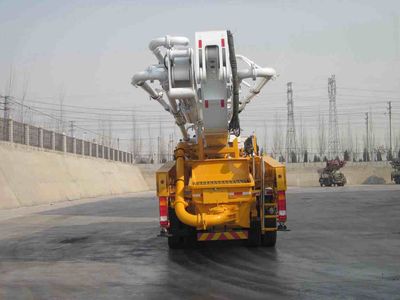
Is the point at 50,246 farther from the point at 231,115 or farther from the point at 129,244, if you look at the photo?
the point at 231,115

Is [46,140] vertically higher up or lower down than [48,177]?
higher up

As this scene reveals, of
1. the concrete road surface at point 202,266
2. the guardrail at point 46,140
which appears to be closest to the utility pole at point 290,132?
the guardrail at point 46,140

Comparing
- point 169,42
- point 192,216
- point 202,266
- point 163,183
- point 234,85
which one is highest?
point 169,42

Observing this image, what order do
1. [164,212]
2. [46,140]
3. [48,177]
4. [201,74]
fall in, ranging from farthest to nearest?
[46,140] < [48,177] < [164,212] < [201,74]

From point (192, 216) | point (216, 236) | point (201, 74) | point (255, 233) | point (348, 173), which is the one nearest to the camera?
point (201, 74)

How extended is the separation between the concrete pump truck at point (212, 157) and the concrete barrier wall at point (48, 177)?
19.6 meters

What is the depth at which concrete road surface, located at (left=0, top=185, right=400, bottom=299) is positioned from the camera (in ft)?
25.5

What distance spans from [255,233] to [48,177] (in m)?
27.5

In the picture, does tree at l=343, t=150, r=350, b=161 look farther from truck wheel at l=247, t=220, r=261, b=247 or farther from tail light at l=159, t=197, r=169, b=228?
tail light at l=159, t=197, r=169, b=228

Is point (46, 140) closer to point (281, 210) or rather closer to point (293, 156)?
point (281, 210)

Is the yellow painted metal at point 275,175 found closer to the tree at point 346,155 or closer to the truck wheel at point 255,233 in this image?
the truck wheel at point 255,233

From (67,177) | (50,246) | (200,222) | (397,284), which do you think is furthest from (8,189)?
(397,284)

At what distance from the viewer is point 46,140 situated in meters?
42.0

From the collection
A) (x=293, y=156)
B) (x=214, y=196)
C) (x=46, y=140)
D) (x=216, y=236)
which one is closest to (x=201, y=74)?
(x=214, y=196)
